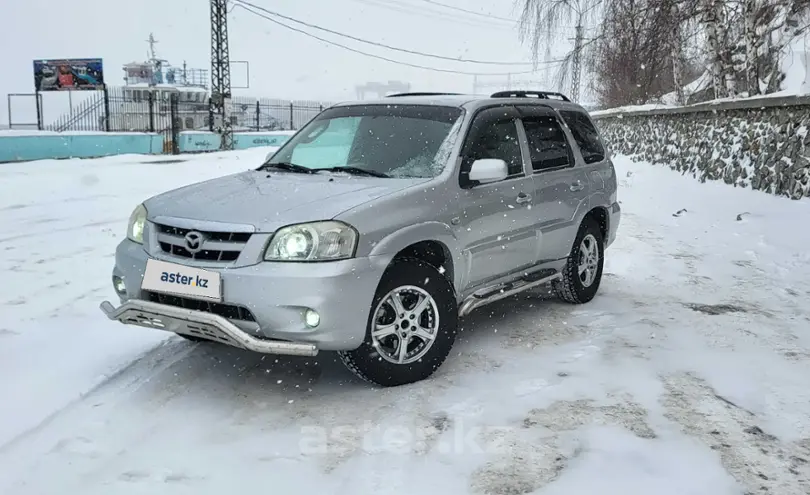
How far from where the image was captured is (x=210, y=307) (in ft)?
12.0

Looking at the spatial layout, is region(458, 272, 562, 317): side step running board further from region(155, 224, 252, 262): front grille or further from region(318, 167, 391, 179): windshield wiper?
region(155, 224, 252, 262): front grille

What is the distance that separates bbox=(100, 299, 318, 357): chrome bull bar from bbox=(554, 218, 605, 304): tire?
2850 millimetres

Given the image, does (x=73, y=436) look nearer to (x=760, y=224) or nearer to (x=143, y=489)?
(x=143, y=489)

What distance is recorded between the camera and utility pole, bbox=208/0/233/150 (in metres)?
28.1

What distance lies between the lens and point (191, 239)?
3672 mm

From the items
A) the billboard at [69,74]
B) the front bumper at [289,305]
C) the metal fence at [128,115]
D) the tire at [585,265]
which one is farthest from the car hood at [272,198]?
the billboard at [69,74]

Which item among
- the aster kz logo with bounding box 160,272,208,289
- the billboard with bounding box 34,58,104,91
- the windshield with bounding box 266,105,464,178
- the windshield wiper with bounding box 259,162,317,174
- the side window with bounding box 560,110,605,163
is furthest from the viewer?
the billboard with bounding box 34,58,104,91

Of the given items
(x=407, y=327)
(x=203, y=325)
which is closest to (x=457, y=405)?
(x=407, y=327)

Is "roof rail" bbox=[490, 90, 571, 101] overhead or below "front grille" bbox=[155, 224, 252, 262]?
overhead

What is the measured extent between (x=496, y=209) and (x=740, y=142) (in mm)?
9545

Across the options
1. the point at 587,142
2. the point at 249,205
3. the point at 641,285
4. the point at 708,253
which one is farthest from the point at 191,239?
the point at 708,253

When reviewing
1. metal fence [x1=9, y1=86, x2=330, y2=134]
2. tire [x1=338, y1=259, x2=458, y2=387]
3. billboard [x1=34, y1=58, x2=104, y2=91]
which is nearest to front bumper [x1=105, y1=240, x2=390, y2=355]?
tire [x1=338, y1=259, x2=458, y2=387]

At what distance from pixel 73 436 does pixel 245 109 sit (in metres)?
35.0

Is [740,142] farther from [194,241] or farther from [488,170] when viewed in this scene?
[194,241]
